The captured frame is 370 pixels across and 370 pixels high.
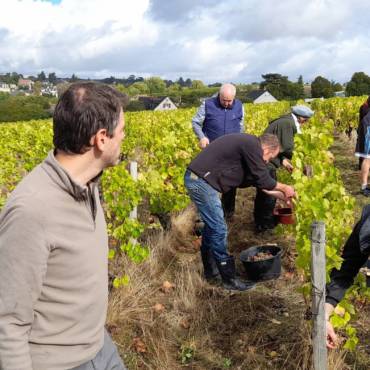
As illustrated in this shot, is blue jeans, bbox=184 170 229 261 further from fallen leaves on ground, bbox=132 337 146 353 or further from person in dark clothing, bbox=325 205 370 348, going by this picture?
person in dark clothing, bbox=325 205 370 348

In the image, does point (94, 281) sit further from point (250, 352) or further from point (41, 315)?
point (250, 352)

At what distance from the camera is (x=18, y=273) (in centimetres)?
131

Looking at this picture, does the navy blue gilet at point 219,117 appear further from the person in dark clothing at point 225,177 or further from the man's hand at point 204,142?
the person in dark clothing at point 225,177

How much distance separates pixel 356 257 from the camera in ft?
6.77

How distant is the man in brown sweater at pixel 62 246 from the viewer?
1322mm

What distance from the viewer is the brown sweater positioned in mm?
1317

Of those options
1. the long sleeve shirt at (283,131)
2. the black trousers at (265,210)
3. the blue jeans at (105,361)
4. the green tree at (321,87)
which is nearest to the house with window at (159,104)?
the green tree at (321,87)

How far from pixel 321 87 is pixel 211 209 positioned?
80145 mm

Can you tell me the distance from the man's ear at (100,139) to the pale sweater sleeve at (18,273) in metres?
0.33

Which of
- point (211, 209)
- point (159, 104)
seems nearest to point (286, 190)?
point (211, 209)

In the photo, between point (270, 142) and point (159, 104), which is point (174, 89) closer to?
point (159, 104)

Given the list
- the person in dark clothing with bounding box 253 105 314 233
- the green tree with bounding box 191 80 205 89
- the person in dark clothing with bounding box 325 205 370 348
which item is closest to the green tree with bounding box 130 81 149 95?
the green tree with bounding box 191 80 205 89

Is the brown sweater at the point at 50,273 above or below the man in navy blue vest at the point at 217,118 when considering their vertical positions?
below

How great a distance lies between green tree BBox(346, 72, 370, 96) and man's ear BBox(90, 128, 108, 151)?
235 ft
